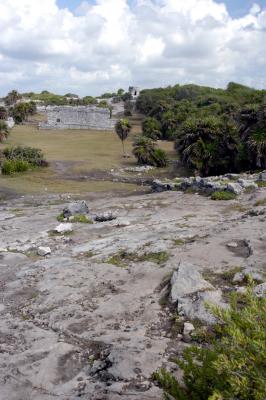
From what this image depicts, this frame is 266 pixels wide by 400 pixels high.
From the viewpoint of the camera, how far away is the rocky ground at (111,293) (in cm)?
786

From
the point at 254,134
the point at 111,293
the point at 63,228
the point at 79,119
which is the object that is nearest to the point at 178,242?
the point at 111,293

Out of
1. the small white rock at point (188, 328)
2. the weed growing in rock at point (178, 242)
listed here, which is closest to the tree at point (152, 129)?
the weed growing in rock at point (178, 242)

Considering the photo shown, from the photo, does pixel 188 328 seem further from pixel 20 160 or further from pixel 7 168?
pixel 20 160

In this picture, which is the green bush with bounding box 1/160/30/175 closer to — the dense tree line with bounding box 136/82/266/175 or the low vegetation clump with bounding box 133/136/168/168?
the low vegetation clump with bounding box 133/136/168/168

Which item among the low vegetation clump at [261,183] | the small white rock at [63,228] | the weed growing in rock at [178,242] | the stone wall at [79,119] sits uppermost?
the stone wall at [79,119]

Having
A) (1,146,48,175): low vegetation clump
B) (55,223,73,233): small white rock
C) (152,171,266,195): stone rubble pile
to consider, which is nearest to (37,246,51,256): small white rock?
(55,223,73,233): small white rock

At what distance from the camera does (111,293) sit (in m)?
11.2

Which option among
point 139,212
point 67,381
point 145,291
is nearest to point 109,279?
point 145,291

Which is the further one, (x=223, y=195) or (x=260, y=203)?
(x=223, y=195)

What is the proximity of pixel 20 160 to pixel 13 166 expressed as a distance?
7.21 feet

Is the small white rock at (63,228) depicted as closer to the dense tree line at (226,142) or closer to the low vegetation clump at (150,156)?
the dense tree line at (226,142)

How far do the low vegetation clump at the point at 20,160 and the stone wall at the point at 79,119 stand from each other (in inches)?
1406

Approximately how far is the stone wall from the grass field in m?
2.85

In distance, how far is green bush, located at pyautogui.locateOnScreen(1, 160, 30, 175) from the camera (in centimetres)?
3838
